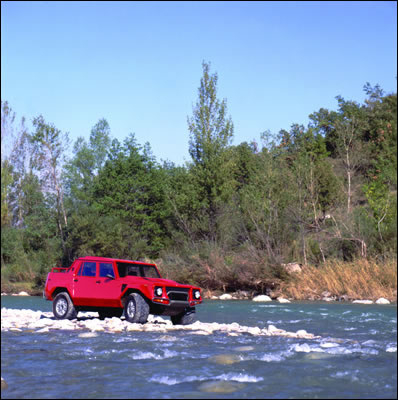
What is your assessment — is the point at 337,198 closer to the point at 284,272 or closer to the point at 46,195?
the point at 284,272

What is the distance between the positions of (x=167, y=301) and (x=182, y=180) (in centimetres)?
3213

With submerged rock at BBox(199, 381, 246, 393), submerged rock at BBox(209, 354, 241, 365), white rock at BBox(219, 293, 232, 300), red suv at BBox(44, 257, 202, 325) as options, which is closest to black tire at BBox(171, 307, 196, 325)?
red suv at BBox(44, 257, 202, 325)

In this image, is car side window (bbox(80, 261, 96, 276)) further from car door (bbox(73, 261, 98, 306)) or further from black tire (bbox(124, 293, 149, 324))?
black tire (bbox(124, 293, 149, 324))

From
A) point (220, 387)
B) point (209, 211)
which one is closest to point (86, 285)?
Answer: point (220, 387)

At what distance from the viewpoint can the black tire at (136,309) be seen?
15.1m

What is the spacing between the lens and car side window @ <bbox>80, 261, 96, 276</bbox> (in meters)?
16.4

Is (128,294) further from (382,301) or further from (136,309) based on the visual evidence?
(382,301)

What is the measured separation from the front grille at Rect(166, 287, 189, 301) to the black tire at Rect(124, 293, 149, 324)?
669mm

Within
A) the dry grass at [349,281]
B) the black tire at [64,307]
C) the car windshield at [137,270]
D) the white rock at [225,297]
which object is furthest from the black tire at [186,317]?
the white rock at [225,297]

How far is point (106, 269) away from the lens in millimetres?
16219

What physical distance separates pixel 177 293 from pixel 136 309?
121cm

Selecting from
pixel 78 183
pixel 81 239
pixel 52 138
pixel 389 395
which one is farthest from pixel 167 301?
pixel 78 183

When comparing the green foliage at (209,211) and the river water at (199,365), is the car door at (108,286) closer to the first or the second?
the river water at (199,365)

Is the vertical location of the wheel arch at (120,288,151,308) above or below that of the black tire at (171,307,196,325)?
above
